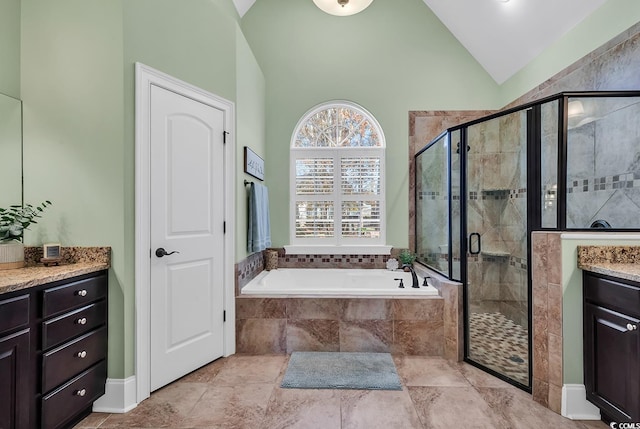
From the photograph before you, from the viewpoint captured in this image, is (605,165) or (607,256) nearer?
(607,256)

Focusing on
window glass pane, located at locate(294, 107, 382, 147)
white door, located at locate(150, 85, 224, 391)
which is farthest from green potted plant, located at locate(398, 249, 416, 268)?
white door, located at locate(150, 85, 224, 391)

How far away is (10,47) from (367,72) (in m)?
3.24

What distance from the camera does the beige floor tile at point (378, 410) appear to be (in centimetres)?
181

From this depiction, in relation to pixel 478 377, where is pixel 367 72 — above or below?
above

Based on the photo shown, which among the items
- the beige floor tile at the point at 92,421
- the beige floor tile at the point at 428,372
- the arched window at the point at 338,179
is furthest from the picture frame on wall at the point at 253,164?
the beige floor tile at the point at 428,372

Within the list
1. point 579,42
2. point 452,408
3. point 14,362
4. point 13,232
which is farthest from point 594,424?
point 13,232

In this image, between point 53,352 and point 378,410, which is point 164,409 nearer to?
point 53,352

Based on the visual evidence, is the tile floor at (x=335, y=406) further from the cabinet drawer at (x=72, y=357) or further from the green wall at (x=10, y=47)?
the green wall at (x=10, y=47)

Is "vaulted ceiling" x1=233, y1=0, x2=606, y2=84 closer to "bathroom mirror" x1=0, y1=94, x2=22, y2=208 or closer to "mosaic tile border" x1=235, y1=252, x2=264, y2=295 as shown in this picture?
"bathroom mirror" x1=0, y1=94, x2=22, y2=208

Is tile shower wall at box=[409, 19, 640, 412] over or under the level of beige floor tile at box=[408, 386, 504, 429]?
over

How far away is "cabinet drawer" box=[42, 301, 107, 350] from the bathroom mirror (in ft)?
2.73

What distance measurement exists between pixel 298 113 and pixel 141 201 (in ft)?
7.75

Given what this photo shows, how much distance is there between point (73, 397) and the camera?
173 cm

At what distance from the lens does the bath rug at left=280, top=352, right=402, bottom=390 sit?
7.21 ft
